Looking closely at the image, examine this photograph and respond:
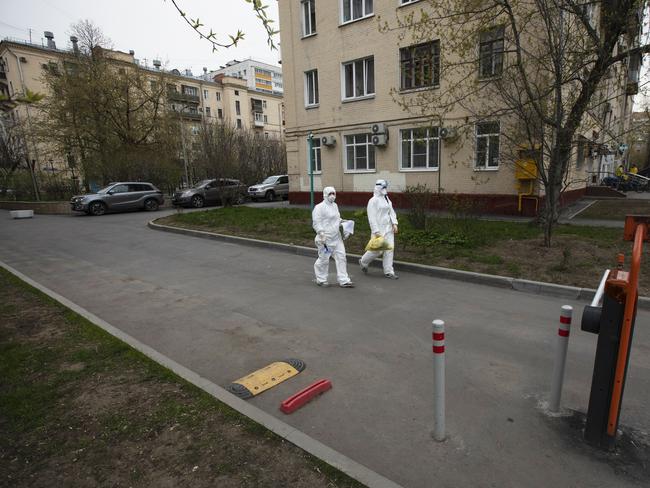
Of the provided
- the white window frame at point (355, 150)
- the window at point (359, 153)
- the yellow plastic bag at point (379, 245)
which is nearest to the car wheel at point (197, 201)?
the white window frame at point (355, 150)

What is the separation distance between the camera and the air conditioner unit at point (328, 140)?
18.8 meters

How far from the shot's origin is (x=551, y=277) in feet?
22.1

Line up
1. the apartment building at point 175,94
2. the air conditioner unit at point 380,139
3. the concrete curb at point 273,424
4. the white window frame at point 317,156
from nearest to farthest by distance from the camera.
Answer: the concrete curb at point 273,424 < the air conditioner unit at point 380,139 < the white window frame at point 317,156 < the apartment building at point 175,94

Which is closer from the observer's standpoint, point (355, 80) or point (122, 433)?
point (122, 433)

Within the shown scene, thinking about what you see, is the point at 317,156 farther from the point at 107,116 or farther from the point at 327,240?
the point at 107,116

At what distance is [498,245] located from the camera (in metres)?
9.05

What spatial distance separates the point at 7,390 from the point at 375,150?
51.9ft

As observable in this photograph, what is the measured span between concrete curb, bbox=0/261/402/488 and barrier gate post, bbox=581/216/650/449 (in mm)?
1515

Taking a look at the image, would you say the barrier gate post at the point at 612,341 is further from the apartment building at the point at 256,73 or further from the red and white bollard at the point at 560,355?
the apartment building at the point at 256,73

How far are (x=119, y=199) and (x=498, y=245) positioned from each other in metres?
20.0

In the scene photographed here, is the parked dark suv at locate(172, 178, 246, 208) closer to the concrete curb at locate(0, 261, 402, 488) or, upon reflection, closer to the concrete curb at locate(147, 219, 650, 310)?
the concrete curb at locate(147, 219, 650, 310)

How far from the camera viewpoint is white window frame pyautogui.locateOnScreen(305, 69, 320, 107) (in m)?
19.6

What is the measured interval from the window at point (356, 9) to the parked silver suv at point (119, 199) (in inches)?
561

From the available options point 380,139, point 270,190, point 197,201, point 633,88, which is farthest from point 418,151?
point 197,201
